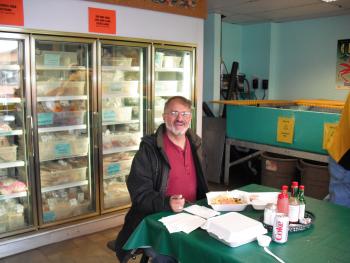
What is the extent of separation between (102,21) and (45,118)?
108cm

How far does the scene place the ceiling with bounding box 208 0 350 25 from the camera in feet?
16.7

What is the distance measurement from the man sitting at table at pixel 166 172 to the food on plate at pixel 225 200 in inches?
7.6

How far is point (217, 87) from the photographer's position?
6.22 m

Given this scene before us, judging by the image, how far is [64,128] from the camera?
12.2 ft

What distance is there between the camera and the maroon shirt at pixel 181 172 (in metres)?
2.55

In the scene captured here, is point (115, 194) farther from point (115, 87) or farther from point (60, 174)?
point (115, 87)

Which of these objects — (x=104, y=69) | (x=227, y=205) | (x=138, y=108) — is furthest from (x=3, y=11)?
(x=227, y=205)

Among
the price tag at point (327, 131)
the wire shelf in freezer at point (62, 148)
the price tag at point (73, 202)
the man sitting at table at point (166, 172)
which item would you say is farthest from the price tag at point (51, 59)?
the price tag at point (327, 131)

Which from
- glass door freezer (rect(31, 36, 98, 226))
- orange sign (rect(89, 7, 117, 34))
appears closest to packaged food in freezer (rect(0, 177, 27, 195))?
glass door freezer (rect(31, 36, 98, 226))

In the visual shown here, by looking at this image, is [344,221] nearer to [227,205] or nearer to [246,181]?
[227,205]

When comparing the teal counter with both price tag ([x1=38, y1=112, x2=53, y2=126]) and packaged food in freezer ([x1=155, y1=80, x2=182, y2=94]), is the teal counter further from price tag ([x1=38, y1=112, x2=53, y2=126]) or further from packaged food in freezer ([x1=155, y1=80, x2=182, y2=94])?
price tag ([x1=38, y1=112, x2=53, y2=126])

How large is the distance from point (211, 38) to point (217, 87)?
2.60 ft

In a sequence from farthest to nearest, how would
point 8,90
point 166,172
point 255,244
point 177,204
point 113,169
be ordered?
point 113,169 < point 8,90 < point 166,172 < point 177,204 < point 255,244

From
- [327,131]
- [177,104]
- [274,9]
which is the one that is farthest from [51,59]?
[274,9]
